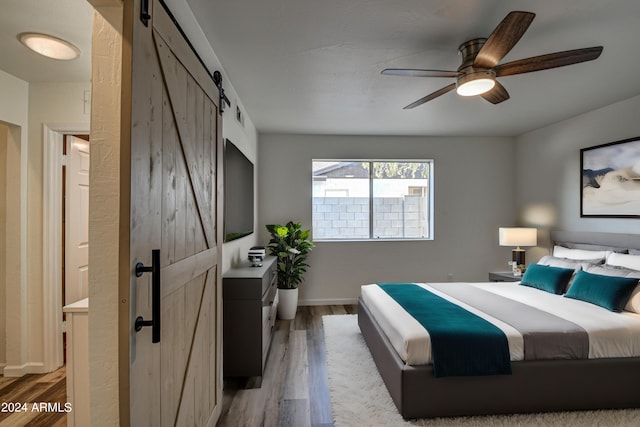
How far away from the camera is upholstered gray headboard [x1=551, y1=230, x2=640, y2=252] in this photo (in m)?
3.21

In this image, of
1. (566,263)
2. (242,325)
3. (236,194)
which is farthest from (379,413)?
(566,263)

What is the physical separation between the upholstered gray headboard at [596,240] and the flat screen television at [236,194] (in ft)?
12.8

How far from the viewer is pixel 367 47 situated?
229 centimetres

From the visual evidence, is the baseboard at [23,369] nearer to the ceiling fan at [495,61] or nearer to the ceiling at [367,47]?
the ceiling at [367,47]

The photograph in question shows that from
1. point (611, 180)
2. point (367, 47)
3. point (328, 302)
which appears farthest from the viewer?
point (328, 302)

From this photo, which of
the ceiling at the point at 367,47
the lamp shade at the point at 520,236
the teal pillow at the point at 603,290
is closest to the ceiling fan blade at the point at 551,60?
the ceiling at the point at 367,47

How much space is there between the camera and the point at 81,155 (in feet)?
10.3

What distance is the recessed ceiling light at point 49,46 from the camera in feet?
6.57

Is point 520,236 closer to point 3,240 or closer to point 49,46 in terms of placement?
point 49,46

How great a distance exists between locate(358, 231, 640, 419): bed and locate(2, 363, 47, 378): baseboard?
2.92 meters

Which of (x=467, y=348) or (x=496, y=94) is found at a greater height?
(x=496, y=94)

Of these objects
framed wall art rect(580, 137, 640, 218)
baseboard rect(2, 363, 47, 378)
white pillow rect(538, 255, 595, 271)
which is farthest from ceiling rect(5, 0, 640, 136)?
baseboard rect(2, 363, 47, 378)

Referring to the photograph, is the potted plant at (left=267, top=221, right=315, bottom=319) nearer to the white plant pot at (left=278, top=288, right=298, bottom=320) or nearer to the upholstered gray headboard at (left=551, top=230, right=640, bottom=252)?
the white plant pot at (left=278, top=288, right=298, bottom=320)

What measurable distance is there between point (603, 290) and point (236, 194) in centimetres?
336
